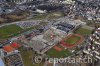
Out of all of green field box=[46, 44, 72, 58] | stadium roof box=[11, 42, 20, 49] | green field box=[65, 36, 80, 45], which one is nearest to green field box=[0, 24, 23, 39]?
stadium roof box=[11, 42, 20, 49]

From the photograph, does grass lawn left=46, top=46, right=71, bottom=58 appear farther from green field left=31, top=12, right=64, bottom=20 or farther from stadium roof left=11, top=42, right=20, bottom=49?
green field left=31, top=12, right=64, bottom=20

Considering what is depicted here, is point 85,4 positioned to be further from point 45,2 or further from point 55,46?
point 55,46

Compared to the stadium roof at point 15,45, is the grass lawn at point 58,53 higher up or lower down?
lower down

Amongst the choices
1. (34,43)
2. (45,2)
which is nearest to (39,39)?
(34,43)

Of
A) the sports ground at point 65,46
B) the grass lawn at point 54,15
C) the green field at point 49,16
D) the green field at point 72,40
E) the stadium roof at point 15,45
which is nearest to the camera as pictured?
the sports ground at point 65,46

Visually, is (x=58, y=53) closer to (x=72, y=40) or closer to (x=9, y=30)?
(x=72, y=40)

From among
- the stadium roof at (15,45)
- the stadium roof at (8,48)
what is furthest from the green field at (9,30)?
the stadium roof at (8,48)

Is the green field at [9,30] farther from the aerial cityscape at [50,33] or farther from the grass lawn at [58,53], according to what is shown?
the grass lawn at [58,53]
